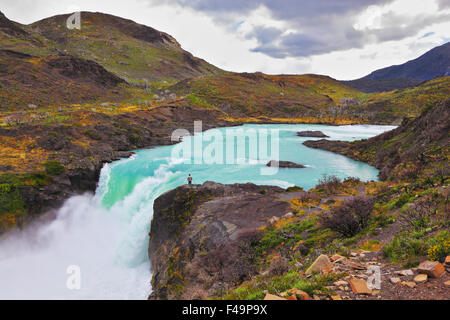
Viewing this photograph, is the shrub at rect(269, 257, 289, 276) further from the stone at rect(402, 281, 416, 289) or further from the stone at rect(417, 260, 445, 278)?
the stone at rect(417, 260, 445, 278)

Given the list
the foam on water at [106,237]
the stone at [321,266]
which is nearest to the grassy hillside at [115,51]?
the foam on water at [106,237]

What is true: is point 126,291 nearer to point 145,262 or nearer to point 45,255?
point 145,262

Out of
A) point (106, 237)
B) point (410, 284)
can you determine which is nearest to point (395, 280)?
point (410, 284)

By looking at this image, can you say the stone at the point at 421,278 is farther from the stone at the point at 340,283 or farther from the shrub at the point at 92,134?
the shrub at the point at 92,134

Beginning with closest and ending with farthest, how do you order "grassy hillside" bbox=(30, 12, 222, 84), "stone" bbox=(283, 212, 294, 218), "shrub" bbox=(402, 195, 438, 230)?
1. "shrub" bbox=(402, 195, 438, 230)
2. "stone" bbox=(283, 212, 294, 218)
3. "grassy hillside" bbox=(30, 12, 222, 84)

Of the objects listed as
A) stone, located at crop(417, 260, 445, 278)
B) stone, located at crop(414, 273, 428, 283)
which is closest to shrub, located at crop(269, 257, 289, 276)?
stone, located at crop(414, 273, 428, 283)

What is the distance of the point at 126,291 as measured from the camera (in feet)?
50.1

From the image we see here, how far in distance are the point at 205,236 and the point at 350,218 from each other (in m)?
7.45

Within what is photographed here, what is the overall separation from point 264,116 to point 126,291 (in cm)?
9513

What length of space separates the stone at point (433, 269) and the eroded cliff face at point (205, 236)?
5.79 m

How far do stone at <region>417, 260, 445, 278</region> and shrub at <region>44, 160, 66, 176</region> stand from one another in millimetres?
28129

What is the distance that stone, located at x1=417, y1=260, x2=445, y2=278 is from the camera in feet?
16.6

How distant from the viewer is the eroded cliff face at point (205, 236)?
10.3m

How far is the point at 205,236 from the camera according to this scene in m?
13.5
